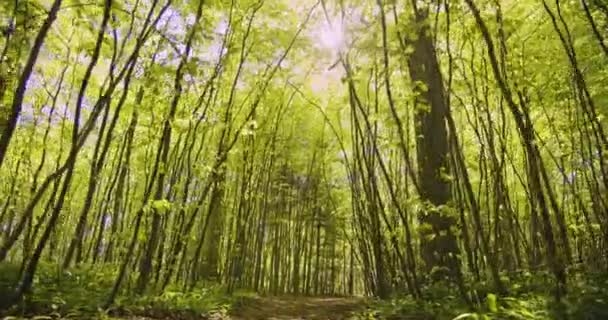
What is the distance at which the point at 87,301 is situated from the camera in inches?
158

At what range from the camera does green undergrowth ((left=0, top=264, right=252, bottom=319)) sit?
3.47 m

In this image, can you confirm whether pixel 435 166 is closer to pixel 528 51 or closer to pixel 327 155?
pixel 528 51

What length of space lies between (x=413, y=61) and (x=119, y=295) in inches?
206

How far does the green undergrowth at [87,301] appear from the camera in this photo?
347 centimetres

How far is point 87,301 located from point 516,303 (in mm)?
3827

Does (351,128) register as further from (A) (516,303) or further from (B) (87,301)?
(B) (87,301)

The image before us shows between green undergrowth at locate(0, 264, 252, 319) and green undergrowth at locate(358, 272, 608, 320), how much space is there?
2.11 metres

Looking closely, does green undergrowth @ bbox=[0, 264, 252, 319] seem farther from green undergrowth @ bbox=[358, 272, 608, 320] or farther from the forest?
green undergrowth @ bbox=[358, 272, 608, 320]

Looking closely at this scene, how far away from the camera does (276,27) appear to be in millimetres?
7250

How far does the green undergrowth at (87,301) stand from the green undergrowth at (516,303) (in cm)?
211

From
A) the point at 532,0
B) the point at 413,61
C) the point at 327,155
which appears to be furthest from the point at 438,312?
the point at 327,155

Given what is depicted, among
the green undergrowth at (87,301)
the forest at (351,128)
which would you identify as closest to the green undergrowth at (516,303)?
the forest at (351,128)

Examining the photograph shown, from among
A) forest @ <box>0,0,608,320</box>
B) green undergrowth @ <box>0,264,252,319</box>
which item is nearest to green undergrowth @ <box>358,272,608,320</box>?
forest @ <box>0,0,608,320</box>

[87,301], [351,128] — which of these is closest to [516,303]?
[351,128]
